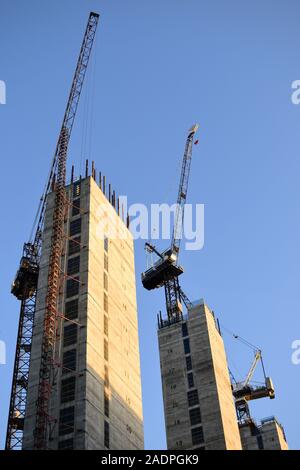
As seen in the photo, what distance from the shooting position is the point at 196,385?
141500 millimetres

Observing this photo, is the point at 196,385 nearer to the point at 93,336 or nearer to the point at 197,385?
the point at 197,385

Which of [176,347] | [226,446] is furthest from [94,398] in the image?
[176,347]

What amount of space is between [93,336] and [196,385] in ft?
121

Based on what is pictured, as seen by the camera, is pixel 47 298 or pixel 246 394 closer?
pixel 47 298

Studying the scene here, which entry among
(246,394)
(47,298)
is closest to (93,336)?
(47,298)

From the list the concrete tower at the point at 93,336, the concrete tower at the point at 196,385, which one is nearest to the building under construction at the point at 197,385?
the concrete tower at the point at 196,385

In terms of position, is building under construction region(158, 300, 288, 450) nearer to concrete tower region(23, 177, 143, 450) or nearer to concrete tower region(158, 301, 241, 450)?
concrete tower region(158, 301, 241, 450)

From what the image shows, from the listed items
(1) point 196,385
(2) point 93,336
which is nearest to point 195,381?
(1) point 196,385

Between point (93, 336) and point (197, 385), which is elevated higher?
point (197, 385)

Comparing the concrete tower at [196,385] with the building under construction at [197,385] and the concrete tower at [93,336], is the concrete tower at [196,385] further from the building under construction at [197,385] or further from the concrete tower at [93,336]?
the concrete tower at [93,336]

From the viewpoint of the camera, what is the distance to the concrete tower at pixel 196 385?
134125mm

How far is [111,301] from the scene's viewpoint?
126m

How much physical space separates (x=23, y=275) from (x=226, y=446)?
5362cm
